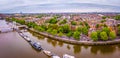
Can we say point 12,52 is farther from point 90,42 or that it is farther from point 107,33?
point 107,33

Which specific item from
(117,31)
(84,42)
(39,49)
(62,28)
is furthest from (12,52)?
(117,31)

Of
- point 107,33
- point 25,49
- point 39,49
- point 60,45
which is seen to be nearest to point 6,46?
point 25,49

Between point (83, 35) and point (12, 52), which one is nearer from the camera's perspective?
point (12, 52)

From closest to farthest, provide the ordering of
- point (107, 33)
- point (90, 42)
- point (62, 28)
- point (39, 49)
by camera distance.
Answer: point (39, 49), point (90, 42), point (107, 33), point (62, 28)

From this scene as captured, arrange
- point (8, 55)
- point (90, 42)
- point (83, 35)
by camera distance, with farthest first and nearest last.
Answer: point (83, 35), point (90, 42), point (8, 55)

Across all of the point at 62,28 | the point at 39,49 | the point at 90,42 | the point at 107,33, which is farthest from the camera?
the point at 62,28

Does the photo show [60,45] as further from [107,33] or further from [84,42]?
[107,33]

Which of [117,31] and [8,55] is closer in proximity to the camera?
[8,55]

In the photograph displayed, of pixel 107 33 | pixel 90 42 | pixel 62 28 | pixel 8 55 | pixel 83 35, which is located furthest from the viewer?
pixel 62 28
